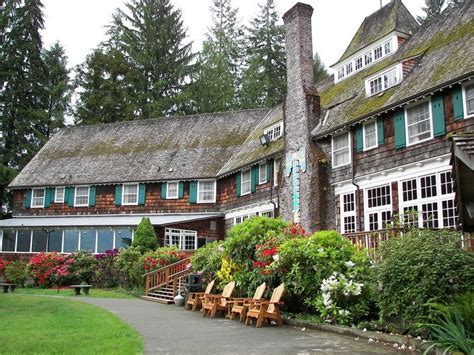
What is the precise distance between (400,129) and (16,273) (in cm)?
1958

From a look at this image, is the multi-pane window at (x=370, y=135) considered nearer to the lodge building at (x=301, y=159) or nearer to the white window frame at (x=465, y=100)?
the lodge building at (x=301, y=159)

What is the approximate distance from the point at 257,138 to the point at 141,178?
780cm

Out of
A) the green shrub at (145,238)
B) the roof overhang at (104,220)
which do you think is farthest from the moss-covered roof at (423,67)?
the roof overhang at (104,220)

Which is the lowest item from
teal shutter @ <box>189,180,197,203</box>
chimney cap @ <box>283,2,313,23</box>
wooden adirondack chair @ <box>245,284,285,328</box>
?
wooden adirondack chair @ <box>245,284,285,328</box>

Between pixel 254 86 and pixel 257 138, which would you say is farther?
pixel 254 86

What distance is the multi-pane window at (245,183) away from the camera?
88.0ft

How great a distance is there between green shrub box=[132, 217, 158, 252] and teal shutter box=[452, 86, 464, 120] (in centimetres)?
1569

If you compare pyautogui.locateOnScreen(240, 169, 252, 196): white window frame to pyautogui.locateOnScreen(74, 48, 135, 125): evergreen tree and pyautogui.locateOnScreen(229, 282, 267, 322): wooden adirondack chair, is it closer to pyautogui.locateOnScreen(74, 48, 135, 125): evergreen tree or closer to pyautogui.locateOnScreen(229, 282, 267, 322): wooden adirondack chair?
pyautogui.locateOnScreen(229, 282, 267, 322): wooden adirondack chair

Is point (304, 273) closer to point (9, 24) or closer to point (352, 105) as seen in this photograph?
point (352, 105)

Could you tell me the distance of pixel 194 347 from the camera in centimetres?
901

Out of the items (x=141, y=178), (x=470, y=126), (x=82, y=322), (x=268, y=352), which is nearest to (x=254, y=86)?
(x=141, y=178)

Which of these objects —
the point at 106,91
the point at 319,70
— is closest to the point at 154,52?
the point at 106,91

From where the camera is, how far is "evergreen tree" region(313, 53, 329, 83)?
52.5 metres

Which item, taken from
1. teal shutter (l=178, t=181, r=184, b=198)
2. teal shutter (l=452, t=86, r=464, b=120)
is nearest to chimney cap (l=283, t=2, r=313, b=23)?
teal shutter (l=452, t=86, r=464, b=120)
